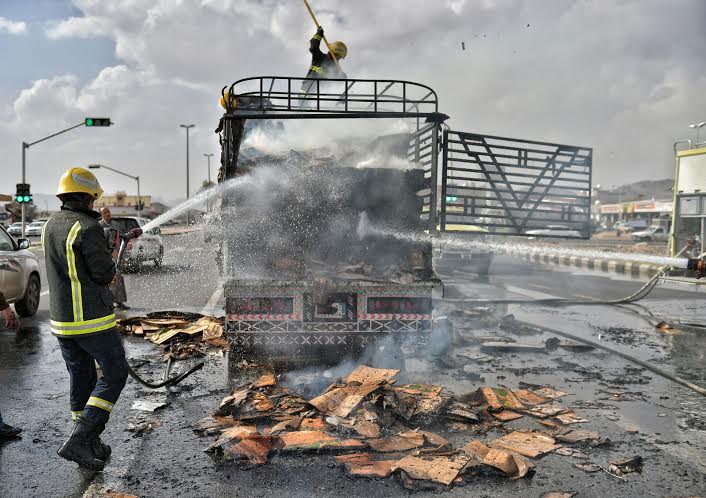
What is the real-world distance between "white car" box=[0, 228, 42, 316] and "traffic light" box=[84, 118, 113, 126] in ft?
53.2

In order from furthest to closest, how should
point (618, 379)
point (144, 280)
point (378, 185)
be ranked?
point (144, 280), point (378, 185), point (618, 379)

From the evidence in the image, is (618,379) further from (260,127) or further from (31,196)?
(31,196)

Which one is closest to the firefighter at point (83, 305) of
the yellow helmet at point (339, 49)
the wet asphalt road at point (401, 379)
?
the wet asphalt road at point (401, 379)

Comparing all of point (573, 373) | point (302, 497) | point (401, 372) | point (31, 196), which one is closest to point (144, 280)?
point (401, 372)

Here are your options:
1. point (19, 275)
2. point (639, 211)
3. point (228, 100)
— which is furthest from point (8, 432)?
point (639, 211)

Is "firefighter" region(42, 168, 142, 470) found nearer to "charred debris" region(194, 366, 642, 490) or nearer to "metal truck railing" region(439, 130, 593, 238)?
"charred debris" region(194, 366, 642, 490)

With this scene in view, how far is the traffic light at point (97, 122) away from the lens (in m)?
24.0

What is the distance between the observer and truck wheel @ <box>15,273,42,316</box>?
9227 millimetres

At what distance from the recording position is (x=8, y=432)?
13.2ft

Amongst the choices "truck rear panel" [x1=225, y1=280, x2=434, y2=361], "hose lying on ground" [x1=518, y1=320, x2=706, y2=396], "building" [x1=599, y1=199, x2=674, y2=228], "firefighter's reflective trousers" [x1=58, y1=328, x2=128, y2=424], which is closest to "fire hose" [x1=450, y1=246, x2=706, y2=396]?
"hose lying on ground" [x1=518, y1=320, x2=706, y2=396]

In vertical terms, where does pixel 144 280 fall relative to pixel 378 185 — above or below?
below

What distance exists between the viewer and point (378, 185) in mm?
7152

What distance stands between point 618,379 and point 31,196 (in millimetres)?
28168

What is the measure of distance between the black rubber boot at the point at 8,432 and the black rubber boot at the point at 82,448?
82cm
